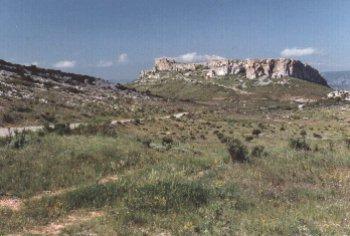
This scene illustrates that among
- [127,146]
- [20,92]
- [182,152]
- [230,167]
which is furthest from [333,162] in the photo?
[20,92]

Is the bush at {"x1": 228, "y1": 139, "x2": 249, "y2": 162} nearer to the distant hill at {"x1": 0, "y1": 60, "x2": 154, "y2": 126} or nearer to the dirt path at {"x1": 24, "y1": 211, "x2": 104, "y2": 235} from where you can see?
the dirt path at {"x1": 24, "y1": 211, "x2": 104, "y2": 235}

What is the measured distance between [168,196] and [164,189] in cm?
61

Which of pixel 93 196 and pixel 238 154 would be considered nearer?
pixel 93 196

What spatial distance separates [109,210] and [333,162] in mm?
14152

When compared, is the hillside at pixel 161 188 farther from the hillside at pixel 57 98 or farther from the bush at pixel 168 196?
the hillside at pixel 57 98

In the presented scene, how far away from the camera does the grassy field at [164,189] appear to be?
1748 centimetres

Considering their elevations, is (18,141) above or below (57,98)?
below

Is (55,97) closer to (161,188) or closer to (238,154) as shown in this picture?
(238,154)

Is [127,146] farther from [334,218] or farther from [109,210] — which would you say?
[334,218]

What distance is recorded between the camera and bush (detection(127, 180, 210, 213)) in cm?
1970

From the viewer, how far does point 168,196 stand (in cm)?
2050

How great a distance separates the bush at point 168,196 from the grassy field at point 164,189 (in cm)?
4

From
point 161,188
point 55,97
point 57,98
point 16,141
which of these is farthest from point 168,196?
point 55,97

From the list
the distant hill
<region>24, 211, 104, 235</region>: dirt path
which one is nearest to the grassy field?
<region>24, 211, 104, 235</region>: dirt path
